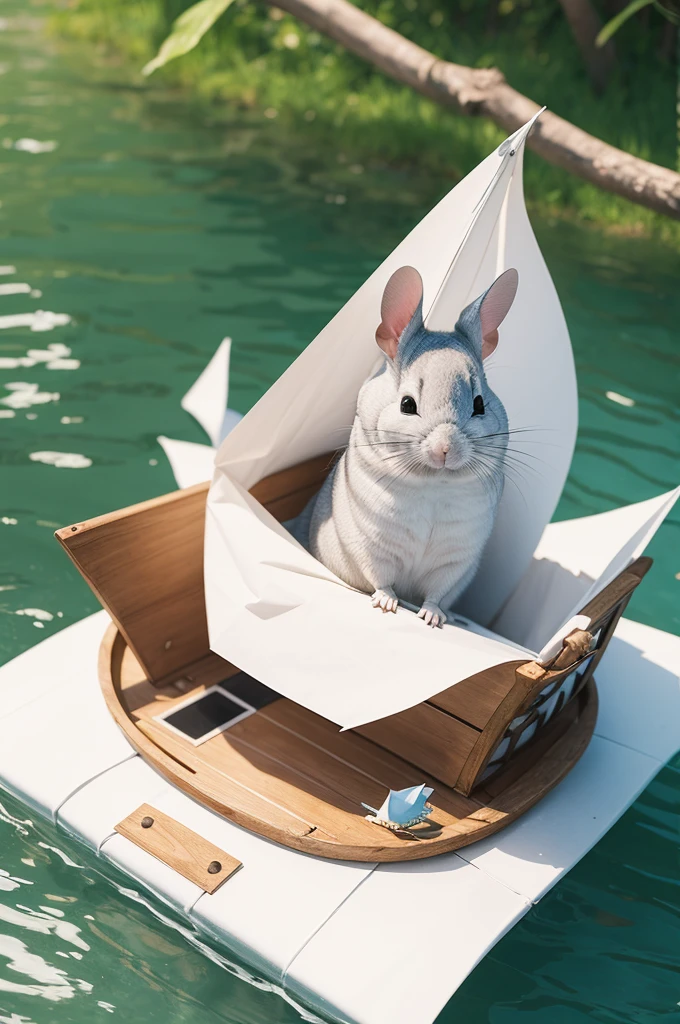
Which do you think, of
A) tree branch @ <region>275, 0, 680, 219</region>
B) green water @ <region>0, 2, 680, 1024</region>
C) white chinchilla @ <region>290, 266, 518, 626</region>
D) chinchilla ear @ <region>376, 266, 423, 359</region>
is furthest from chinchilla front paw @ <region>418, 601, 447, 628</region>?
tree branch @ <region>275, 0, 680, 219</region>

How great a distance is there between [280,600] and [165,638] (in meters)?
0.54

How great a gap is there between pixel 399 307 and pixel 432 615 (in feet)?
2.35

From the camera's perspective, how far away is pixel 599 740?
2904mm

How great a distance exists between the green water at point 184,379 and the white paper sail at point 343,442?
0.65m

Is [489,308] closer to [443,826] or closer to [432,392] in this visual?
[432,392]

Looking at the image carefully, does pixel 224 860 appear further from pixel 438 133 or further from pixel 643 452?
pixel 438 133

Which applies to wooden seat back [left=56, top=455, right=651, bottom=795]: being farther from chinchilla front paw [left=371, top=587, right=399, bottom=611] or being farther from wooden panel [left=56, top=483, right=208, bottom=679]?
chinchilla front paw [left=371, top=587, right=399, bottom=611]

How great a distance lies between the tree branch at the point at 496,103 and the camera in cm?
512

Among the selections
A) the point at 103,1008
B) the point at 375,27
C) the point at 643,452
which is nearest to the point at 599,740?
the point at 103,1008

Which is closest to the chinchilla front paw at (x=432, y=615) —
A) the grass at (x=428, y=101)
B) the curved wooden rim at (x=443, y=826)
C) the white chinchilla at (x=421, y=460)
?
the white chinchilla at (x=421, y=460)

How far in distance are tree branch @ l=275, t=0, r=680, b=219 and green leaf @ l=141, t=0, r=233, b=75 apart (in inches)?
20.4

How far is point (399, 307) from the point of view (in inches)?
94.6

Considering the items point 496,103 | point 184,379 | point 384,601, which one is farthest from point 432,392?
point 496,103

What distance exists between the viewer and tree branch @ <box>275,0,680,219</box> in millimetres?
5117
